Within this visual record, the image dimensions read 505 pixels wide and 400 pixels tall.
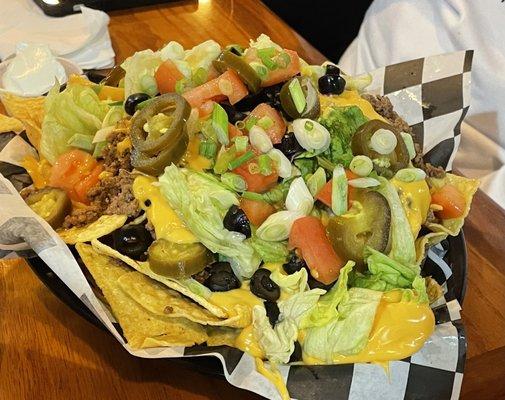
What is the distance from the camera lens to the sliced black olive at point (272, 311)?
140cm

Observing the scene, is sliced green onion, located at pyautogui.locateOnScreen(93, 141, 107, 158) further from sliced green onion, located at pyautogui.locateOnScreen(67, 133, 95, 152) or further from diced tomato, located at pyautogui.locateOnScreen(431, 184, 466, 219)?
diced tomato, located at pyautogui.locateOnScreen(431, 184, 466, 219)

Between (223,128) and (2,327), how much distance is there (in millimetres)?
731

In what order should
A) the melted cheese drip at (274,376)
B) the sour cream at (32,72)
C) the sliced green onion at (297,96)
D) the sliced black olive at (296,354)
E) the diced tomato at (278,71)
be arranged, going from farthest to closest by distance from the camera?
1. the sour cream at (32,72)
2. the diced tomato at (278,71)
3. the sliced green onion at (297,96)
4. the sliced black olive at (296,354)
5. the melted cheese drip at (274,376)

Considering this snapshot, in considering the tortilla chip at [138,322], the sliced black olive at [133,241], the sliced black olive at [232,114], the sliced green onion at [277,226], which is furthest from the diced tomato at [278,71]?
the tortilla chip at [138,322]

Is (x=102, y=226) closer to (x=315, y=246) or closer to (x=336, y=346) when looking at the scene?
(x=315, y=246)

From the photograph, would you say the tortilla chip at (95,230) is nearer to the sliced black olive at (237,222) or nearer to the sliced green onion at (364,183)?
the sliced black olive at (237,222)

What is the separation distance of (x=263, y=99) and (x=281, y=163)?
0.26 meters

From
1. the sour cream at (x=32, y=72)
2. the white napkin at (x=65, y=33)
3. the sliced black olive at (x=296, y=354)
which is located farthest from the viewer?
the white napkin at (x=65, y=33)

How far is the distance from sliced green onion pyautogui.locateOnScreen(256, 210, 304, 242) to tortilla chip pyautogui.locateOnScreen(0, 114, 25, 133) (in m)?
0.87

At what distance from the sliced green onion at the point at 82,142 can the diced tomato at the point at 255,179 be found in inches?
17.8

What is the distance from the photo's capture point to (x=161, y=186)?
4.74 feet

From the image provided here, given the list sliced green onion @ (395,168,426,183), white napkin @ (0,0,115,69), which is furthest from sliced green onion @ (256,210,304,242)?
white napkin @ (0,0,115,69)

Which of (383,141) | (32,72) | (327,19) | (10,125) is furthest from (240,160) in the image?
(327,19)

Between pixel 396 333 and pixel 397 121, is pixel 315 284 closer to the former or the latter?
pixel 396 333
